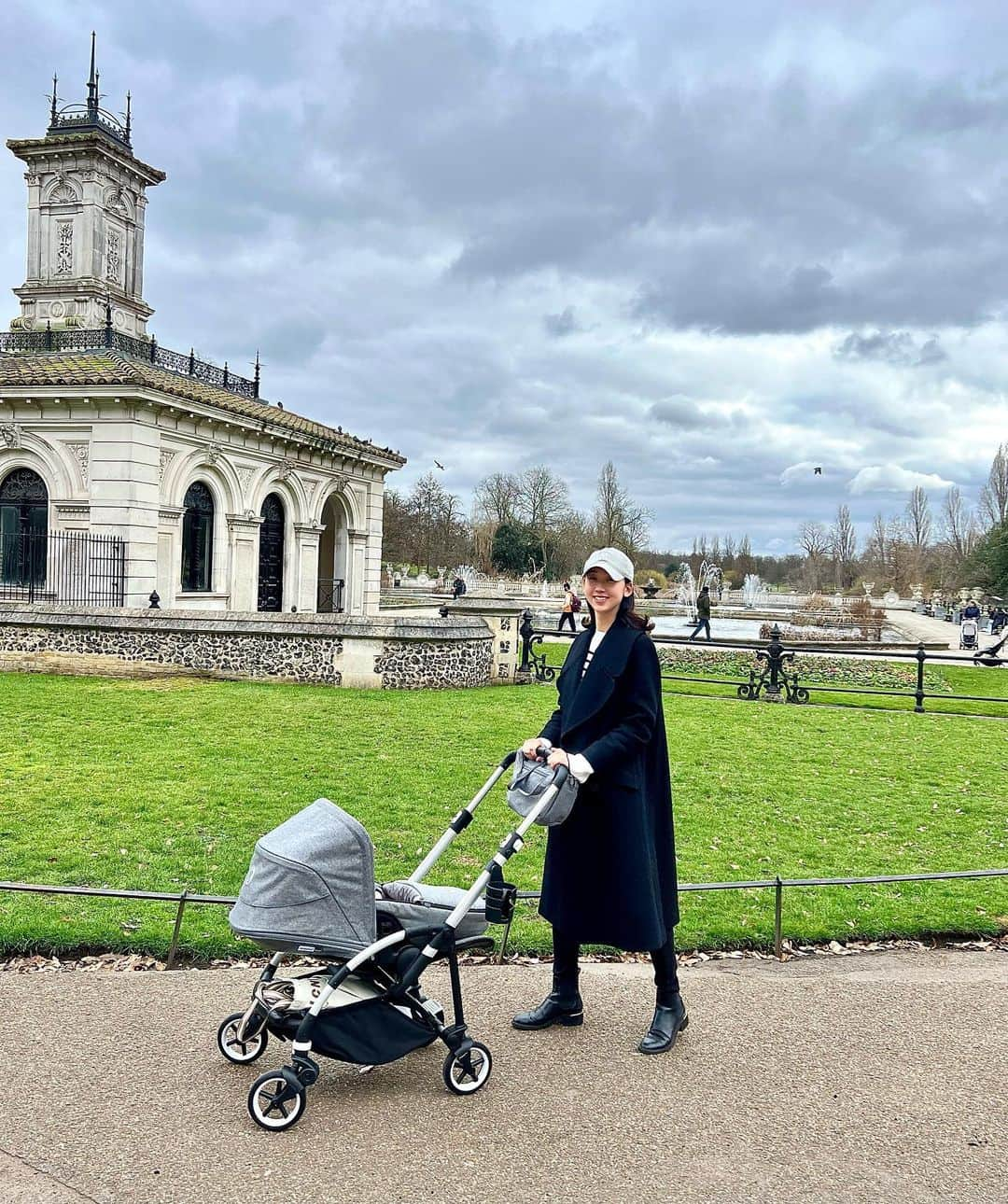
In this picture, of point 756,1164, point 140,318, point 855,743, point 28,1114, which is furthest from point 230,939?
point 140,318

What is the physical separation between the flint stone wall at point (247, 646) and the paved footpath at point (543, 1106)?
451 inches

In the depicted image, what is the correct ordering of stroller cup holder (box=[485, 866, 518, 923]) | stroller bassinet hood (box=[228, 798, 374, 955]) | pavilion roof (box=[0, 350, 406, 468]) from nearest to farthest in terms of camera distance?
stroller bassinet hood (box=[228, 798, 374, 955])
stroller cup holder (box=[485, 866, 518, 923])
pavilion roof (box=[0, 350, 406, 468])

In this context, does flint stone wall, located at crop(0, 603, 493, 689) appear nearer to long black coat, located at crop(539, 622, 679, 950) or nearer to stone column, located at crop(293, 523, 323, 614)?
stone column, located at crop(293, 523, 323, 614)

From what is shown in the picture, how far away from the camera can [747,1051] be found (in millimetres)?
4195

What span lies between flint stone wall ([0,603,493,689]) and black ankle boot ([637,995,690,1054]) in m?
12.2

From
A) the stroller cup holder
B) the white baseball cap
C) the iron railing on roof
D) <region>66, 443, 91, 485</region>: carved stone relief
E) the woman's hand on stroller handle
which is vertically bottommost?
the stroller cup holder

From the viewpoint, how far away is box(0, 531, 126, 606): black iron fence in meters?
20.8

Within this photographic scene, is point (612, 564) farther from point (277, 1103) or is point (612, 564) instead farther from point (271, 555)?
point (271, 555)

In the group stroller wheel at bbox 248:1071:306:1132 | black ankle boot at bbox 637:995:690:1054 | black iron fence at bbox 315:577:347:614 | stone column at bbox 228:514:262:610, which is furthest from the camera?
black iron fence at bbox 315:577:347:614

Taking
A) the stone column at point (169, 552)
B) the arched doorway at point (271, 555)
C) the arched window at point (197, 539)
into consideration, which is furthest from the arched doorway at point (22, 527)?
the arched doorway at point (271, 555)

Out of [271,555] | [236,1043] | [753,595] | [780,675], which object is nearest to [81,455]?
[271,555]

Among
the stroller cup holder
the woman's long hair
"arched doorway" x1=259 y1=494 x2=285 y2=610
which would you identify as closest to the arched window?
"arched doorway" x1=259 y1=494 x2=285 y2=610

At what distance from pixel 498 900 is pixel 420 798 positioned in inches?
195

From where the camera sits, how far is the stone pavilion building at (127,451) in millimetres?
20906
